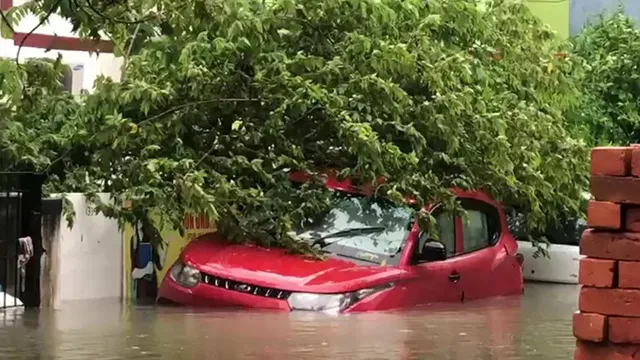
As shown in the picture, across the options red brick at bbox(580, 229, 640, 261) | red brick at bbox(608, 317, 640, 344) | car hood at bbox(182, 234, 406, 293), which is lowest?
car hood at bbox(182, 234, 406, 293)

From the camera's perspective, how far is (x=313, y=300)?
10.7 meters

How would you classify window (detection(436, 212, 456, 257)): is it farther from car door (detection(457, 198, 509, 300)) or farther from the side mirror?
the side mirror

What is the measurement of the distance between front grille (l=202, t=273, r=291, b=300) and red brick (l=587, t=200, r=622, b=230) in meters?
5.94

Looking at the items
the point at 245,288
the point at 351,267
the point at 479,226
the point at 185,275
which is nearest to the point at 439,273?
the point at 351,267

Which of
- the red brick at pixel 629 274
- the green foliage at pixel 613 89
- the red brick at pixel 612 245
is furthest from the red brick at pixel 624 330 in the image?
the green foliage at pixel 613 89

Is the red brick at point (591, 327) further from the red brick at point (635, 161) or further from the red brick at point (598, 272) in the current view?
the red brick at point (635, 161)

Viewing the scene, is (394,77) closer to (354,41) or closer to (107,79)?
(354,41)

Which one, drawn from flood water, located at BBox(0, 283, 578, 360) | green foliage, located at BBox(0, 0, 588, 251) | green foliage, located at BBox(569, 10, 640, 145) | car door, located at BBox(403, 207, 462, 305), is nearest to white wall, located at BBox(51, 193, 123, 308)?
green foliage, located at BBox(0, 0, 588, 251)

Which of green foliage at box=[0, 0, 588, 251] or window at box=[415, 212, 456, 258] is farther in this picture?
window at box=[415, 212, 456, 258]

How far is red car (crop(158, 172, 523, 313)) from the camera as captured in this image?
10.8 m

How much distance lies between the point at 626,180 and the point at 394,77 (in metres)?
7.66

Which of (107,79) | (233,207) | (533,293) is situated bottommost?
(533,293)

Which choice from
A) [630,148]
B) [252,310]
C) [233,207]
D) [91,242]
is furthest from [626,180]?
[91,242]

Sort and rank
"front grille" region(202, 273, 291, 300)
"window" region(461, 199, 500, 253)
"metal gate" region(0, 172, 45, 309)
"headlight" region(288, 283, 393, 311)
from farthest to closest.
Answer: "window" region(461, 199, 500, 253) → "metal gate" region(0, 172, 45, 309) → "front grille" region(202, 273, 291, 300) → "headlight" region(288, 283, 393, 311)
